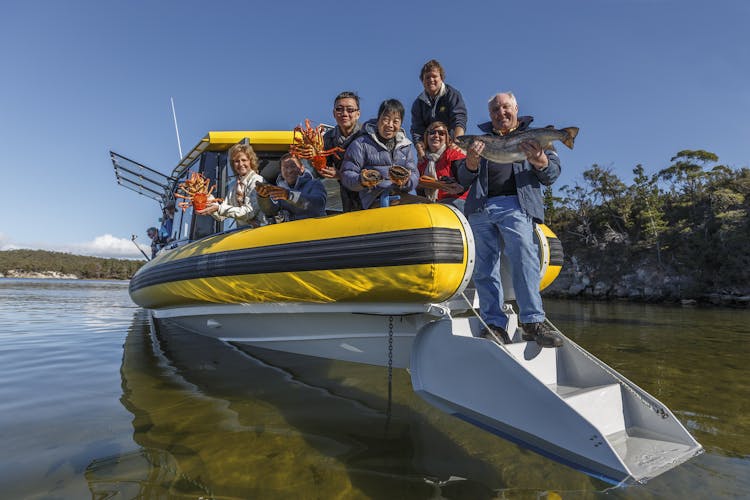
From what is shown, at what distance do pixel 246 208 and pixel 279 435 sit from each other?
242 centimetres

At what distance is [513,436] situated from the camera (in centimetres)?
220

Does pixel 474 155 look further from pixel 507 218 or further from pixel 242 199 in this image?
pixel 242 199

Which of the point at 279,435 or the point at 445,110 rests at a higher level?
the point at 445,110

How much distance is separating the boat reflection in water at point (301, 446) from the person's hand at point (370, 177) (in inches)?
68.4

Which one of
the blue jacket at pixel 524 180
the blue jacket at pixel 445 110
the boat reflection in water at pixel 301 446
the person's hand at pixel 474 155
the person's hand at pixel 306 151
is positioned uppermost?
the blue jacket at pixel 445 110

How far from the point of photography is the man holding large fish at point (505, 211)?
2574 millimetres

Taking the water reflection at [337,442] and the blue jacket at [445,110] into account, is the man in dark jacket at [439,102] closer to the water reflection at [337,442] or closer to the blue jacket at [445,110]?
the blue jacket at [445,110]

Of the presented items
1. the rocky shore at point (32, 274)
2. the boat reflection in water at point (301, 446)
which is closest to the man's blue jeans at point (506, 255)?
the boat reflection in water at point (301, 446)

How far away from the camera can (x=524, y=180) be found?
275 centimetres

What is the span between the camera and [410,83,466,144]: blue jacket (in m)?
4.14

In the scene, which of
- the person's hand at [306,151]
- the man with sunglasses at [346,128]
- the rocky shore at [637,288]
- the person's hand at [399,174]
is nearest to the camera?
the person's hand at [399,174]

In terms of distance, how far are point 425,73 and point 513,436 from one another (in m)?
3.38

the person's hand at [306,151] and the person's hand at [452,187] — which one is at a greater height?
the person's hand at [306,151]

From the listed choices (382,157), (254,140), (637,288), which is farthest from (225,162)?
(637,288)
